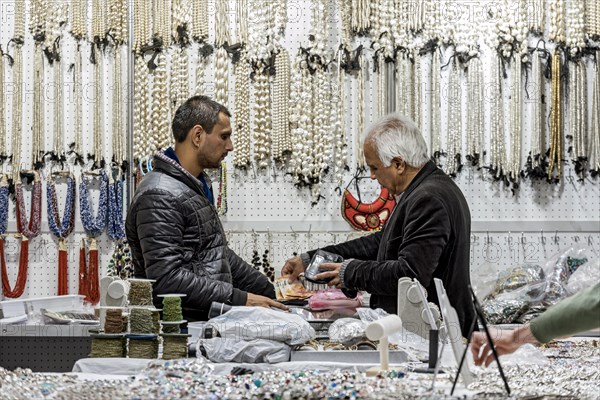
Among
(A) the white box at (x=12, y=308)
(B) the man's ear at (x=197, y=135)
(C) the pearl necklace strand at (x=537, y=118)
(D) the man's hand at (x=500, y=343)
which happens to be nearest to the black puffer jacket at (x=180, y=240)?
(B) the man's ear at (x=197, y=135)

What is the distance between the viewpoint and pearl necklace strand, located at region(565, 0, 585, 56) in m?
5.63

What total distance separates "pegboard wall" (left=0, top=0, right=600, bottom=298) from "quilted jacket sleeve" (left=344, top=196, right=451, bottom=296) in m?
1.75

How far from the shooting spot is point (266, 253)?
562 cm

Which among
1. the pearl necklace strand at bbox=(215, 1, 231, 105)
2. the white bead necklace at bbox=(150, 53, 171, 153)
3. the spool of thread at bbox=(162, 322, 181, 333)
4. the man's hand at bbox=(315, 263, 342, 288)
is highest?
the pearl necklace strand at bbox=(215, 1, 231, 105)

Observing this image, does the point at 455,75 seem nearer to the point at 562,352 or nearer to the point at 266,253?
the point at 266,253

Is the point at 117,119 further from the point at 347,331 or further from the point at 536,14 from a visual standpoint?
the point at 347,331

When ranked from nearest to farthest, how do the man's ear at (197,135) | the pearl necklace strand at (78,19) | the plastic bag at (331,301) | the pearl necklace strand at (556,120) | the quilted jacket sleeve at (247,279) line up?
the man's ear at (197,135) < the plastic bag at (331,301) < the quilted jacket sleeve at (247,279) < the pearl necklace strand at (556,120) < the pearl necklace strand at (78,19)

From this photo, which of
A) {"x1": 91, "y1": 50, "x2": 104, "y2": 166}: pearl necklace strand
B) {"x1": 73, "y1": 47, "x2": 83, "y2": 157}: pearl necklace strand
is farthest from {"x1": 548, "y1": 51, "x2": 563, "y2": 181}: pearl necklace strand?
{"x1": 73, "y1": 47, "x2": 83, "y2": 157}: pearl necklace strand

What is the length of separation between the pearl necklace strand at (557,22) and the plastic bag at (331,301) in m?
2.35

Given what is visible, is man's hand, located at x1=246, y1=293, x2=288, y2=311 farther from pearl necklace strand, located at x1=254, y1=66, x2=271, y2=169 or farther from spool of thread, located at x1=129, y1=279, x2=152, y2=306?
pearl necklace strand, located at x1=254, y1=66, x2=271, y2=169

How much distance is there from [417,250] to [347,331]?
2.50 feet

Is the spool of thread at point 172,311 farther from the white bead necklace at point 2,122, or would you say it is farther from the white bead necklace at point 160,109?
the white bead necklace at point 2,122

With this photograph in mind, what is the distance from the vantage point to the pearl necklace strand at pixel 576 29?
5.63m

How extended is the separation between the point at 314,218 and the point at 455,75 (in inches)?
53.1
